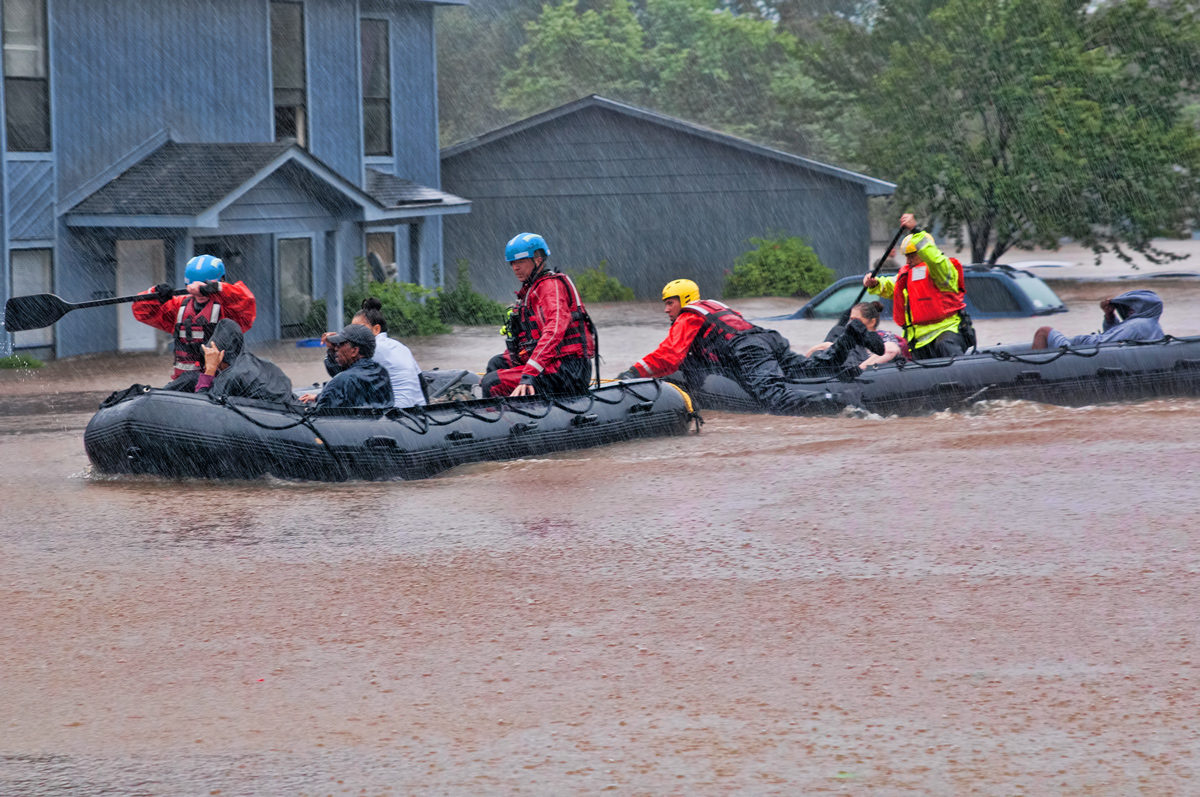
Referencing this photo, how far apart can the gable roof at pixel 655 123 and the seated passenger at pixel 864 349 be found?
16.5 m

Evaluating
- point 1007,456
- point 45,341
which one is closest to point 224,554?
point 1007,456

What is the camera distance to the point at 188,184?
818 inches

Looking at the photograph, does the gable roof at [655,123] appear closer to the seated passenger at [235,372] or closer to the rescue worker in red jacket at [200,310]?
the rescue worker in red jacket at [200,310]

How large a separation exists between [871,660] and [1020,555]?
2092 mm

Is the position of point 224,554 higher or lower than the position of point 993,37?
lower

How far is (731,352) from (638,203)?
18.7 metres

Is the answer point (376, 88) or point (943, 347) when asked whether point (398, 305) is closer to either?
point (376, 88)

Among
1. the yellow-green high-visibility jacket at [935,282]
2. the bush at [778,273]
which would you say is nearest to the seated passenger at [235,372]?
the yellow-green high-visibility jacket at [935,282]

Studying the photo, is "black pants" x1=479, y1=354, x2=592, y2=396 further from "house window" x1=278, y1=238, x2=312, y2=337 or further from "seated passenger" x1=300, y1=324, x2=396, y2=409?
"house window" x1=278, y1=238, x2=312, y2=337

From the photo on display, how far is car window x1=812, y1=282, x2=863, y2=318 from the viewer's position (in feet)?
73.6

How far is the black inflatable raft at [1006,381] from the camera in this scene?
13.4 meters

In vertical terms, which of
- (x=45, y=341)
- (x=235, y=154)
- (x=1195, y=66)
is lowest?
(x=45, y=341)

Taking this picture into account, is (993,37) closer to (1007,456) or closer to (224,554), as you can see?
(1007,456)

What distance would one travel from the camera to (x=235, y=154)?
21594mm
